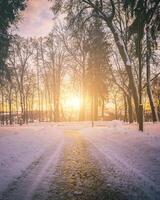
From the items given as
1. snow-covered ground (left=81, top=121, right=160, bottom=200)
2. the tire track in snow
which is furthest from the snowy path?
snow-covered ground (left=81, top=121, right=160, bottom=200)

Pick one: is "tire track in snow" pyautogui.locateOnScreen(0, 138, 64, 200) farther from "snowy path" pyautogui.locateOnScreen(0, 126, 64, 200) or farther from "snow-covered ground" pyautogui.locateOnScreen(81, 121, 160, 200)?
"snow-covered ground" pyautogui.locateOnScreen(81, 121, 160, 200)

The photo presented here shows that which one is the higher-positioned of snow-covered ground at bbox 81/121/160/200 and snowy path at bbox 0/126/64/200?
snow-covered ground at bbox 81/121/160/200

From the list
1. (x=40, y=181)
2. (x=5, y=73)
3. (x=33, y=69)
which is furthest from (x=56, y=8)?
(x=33, y=69)

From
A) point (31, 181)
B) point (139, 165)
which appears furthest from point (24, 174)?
point (139, 165)

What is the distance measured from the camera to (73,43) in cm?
4484

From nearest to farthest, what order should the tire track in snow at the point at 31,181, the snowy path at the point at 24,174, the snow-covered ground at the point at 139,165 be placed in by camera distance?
the tire track in snow at the point at 31,181, the snowy path at the point at 24,174, the snow-covered ground at the point at 139,165

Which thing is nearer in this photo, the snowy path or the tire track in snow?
the tire track in snow

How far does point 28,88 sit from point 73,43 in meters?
14.9

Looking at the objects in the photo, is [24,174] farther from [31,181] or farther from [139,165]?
[139,165]

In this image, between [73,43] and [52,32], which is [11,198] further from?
[52,32]

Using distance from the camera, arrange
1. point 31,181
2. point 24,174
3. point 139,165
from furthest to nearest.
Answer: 1. point 139,165
2. point 24,174
3. point 31,181

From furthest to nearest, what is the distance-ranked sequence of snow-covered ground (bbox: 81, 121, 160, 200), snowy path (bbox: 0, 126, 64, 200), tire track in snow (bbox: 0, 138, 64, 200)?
snow-covered ground (bbox: 81, 121, 160, 200) → snowy path (bbox: 0, 126, 64, 200) → tire track in snow (bbox: 0, 138, 64, 200)

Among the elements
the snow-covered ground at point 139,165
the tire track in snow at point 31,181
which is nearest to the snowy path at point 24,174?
the tire track in snow at point 31,181

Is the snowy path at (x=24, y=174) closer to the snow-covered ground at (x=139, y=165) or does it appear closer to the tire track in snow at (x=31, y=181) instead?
the tire track in snow at (x=31, y=181)
